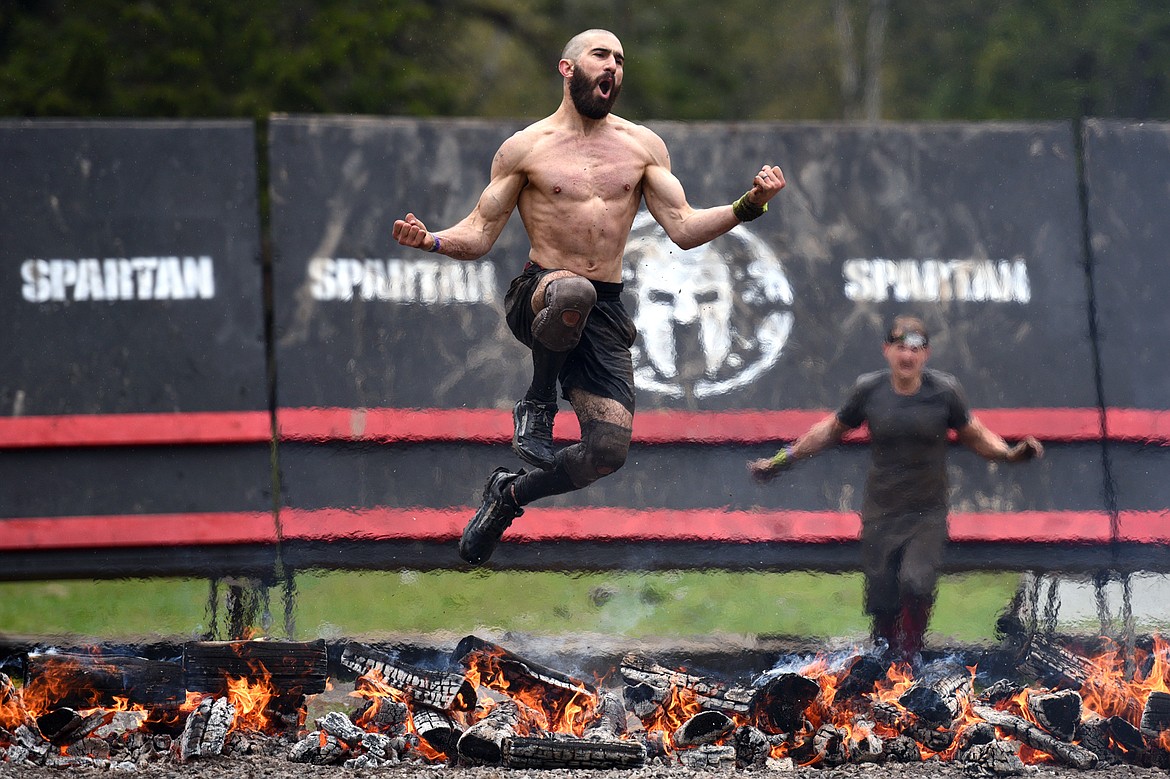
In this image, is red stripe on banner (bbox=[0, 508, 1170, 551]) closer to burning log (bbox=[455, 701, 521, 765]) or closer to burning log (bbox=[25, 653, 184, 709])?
burning log (bbox=[25, 653, 184, 709])

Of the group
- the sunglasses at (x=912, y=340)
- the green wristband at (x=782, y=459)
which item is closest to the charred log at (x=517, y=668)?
the green wristband at (x=782, y=459)

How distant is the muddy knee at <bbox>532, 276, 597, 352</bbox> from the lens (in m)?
5.14

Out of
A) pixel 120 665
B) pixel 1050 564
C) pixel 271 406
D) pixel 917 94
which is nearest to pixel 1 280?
pixel 271 406

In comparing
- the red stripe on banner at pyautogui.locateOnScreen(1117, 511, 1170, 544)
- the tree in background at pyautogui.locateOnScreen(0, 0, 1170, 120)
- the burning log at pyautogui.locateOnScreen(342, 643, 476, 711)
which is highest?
the tree in background at pyautogui.locateOnScreen(0, 0, 1170, 120)

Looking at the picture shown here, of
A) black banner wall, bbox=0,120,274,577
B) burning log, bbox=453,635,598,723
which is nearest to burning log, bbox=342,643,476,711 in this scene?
burning log, bbox=453,635,598,723

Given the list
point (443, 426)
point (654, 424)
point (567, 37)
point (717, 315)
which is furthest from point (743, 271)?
point (567, 37)

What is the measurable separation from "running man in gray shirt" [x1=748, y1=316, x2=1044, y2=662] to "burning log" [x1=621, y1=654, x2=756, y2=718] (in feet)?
3.03

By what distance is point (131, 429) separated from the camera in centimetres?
700

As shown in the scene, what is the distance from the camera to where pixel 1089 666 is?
669cm

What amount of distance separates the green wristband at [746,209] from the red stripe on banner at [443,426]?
78.5 inches

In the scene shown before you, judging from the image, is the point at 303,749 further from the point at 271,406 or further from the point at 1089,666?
the point at 1089,666

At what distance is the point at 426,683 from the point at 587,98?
97.8 inches

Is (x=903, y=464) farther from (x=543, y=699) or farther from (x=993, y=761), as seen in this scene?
(x=543, y=699)

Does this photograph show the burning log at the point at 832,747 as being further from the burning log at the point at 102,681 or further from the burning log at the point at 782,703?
the burning log at the point at 102,681
